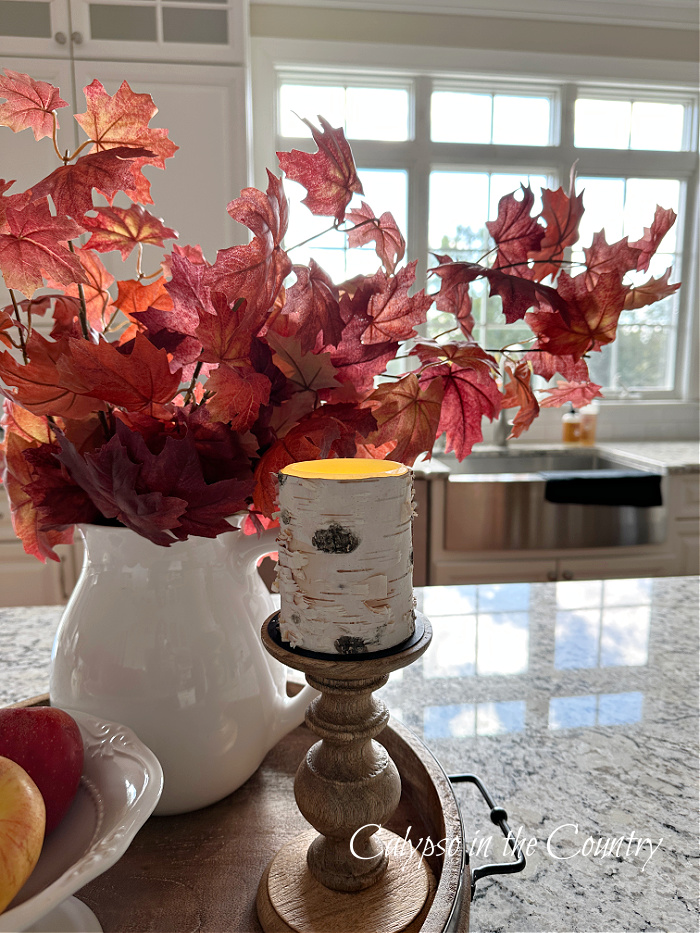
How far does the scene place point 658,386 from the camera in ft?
11.1

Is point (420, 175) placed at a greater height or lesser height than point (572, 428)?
greater

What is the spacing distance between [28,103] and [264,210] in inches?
7.6

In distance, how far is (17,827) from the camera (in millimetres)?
338

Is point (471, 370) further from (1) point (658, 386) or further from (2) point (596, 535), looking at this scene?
(1) point (658, 386)

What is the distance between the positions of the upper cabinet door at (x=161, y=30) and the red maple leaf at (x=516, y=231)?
7.24 feet

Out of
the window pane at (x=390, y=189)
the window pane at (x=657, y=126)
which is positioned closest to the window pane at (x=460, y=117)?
the window pane at (x=390, y=189)

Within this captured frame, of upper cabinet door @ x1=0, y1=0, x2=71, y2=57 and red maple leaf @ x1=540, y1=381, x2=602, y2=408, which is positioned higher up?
upper cabinet door @ x1=0, y1=0, x2=71, y2=57

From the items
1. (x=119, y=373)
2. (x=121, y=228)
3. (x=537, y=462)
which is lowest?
(x=537, y=462)

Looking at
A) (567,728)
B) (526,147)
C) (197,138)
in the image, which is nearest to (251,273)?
(567,728)

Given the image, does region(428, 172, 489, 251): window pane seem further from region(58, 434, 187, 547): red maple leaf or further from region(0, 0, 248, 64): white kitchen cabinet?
region(58, 434, 187, 547): red maple leaf

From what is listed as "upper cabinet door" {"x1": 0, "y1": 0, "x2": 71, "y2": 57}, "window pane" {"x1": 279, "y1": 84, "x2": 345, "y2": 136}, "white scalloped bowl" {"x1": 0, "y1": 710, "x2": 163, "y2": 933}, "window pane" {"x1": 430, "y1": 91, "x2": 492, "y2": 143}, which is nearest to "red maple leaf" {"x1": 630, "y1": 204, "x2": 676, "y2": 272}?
"white scalloped bowl" {"x1": 0, "y1": 710, "x2": 163, "y2": 933}

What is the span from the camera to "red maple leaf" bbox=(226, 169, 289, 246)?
1.21 feet

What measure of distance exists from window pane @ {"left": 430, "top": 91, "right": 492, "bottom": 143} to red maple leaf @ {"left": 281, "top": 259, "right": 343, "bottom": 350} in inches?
118

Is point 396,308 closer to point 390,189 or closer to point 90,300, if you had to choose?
point 90,300
